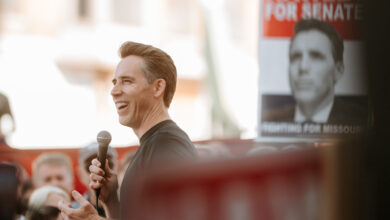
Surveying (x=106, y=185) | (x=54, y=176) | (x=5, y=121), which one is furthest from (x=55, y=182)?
(x=106, y=185)

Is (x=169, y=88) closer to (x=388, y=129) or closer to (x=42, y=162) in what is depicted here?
(x=388, y=129)

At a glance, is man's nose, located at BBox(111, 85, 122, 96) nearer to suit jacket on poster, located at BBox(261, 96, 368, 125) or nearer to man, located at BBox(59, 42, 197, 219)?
man, located at BBox(59, 42, 197, 219)

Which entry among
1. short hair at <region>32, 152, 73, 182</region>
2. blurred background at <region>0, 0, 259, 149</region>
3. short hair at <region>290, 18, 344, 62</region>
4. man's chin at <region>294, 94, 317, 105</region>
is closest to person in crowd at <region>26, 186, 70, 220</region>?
short hair at <region>32, 152, 73, 182</region>

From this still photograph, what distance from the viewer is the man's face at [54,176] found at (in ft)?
7.84

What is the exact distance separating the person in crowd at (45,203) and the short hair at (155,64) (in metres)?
0.55

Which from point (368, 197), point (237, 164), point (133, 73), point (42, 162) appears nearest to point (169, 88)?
point (133, 73)

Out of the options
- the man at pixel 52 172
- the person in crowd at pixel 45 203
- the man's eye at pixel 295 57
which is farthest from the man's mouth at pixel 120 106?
the man's eye at pixel 295 57

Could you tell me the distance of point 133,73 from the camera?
5.78ft

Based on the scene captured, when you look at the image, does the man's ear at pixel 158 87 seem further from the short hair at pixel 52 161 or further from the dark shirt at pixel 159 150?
the short hair at pixel 52 161

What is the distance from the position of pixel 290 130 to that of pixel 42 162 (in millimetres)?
881

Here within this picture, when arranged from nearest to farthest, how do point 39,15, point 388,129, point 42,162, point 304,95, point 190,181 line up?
1. point 388,129
2. point 190,181
3. point 304,95
4. point 42,162
5. point 39,15

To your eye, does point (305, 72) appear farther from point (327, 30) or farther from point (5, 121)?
point (5, 121)

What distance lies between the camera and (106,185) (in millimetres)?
1788

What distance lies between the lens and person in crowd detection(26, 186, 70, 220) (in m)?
2.19
